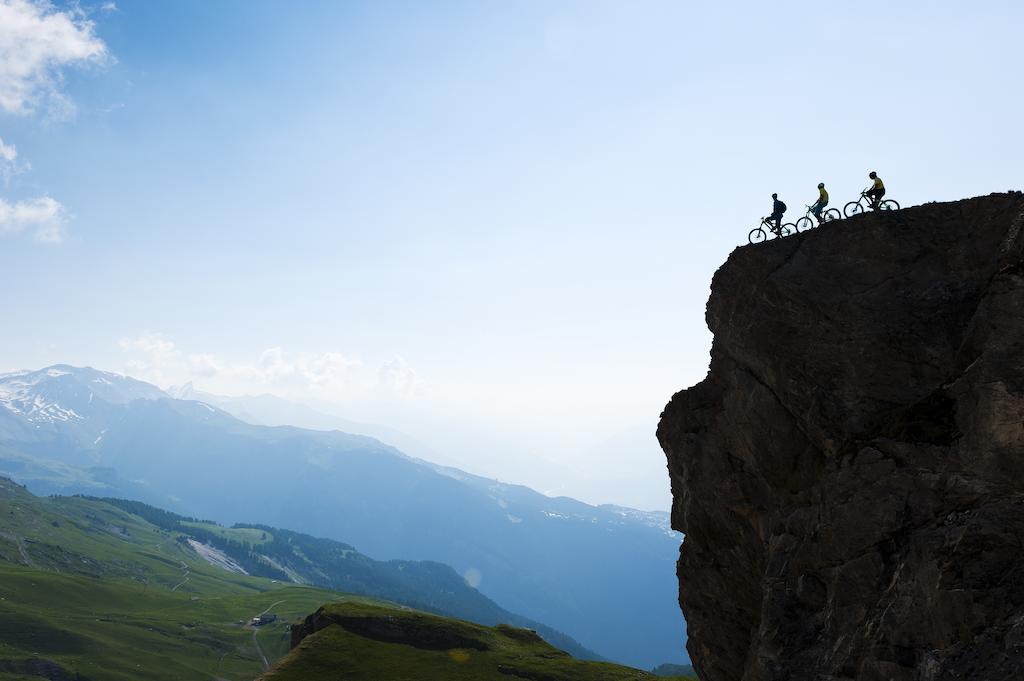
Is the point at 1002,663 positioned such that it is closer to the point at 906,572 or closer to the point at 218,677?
the point at 906,572

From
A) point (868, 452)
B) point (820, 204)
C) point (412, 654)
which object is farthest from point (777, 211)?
point (412, 654)

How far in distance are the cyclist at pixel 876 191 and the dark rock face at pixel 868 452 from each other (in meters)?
2.40

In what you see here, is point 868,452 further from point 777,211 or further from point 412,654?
point 412,654

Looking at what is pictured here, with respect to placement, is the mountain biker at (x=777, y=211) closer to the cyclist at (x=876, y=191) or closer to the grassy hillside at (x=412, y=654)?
the cyclist at (x=876, y=191)

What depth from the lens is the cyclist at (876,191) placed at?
132 ft

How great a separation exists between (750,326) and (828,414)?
25.3ft

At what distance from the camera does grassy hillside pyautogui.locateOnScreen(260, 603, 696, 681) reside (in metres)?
86.4

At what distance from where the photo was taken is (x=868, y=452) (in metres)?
34.2

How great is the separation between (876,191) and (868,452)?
1639cm

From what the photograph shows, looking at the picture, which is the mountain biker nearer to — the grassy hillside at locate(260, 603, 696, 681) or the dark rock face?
the dark rock face

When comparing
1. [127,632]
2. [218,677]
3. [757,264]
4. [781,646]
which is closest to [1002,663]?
[781,646]

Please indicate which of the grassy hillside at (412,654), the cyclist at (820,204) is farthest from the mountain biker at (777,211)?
the grassy hillside at (412,654)

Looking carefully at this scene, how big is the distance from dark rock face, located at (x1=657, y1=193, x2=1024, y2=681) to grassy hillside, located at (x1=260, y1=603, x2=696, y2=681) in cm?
5090

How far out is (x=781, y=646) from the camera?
116 ft
